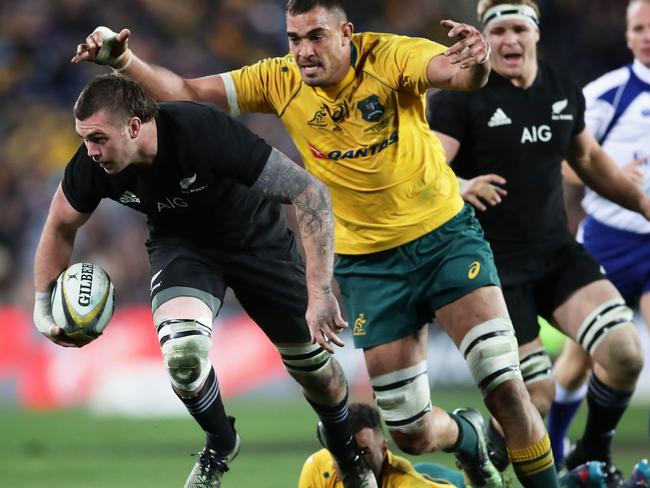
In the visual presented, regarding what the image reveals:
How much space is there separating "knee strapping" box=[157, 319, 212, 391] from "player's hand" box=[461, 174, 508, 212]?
5.34ft

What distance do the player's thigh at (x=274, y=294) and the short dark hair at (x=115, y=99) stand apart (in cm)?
105

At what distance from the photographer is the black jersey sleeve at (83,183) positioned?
6.13m

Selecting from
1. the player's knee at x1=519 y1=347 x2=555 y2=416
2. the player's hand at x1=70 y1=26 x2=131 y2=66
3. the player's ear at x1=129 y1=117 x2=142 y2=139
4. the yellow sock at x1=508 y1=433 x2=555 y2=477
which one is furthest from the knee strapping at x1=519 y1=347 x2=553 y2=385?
the player's hand at x1=70 y1=26 x2=131 y2=66

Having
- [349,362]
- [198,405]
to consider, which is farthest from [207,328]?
[349,362]

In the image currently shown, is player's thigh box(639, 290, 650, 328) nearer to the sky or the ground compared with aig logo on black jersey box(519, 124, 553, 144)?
nearer to the ground

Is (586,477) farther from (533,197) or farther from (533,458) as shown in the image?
(533,197)

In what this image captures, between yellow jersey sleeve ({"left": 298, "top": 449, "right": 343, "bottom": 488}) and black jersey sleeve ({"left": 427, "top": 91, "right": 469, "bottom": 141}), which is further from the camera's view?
black jersey sleeve ({"left": 427, "top": 91, "right": 469, "bottom": 141})

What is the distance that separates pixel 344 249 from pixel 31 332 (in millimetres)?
9194

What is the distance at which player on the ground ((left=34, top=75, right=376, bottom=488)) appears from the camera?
584cm

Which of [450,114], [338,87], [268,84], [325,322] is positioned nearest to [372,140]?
[338,87]

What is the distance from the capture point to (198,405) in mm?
6355

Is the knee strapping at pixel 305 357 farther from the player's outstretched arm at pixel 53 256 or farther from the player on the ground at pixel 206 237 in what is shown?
the player's outstretched arm at pixel 53 256

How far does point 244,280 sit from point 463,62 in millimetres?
1698

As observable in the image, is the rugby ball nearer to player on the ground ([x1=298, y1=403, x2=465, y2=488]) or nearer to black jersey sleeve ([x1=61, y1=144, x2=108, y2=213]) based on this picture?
black jersey sleeve ([x1=61, y1=144, x2=108, y2=213])
